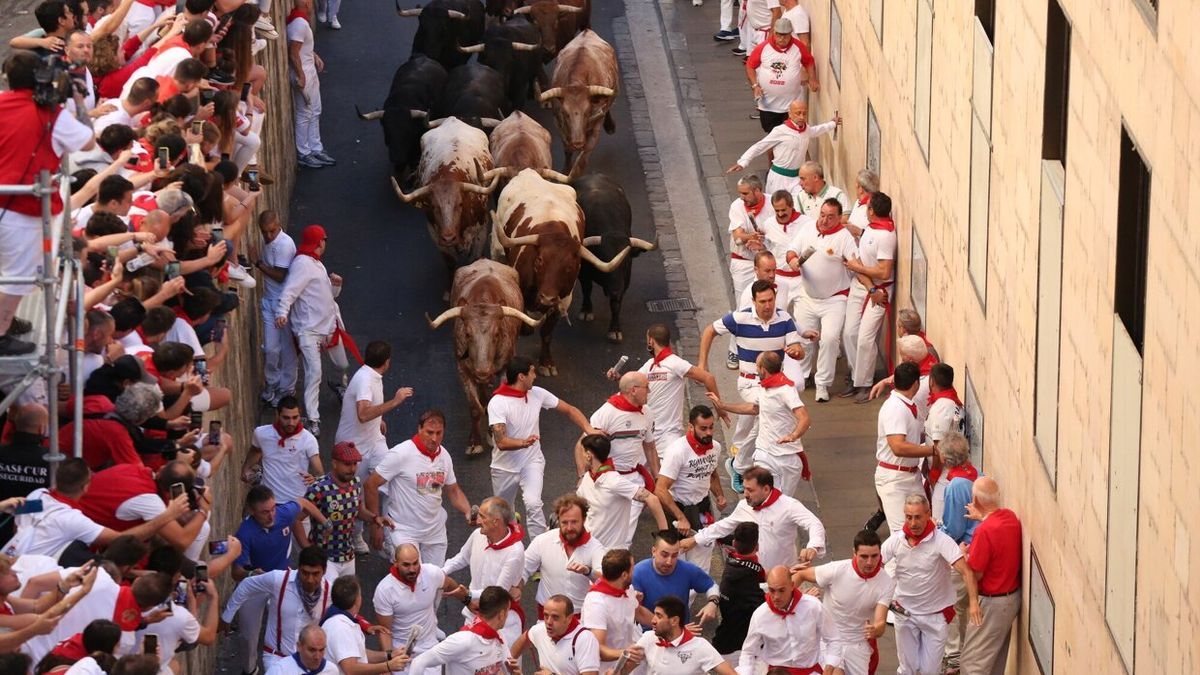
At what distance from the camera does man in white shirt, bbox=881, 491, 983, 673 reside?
15.7 m

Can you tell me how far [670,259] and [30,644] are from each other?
12.8 m

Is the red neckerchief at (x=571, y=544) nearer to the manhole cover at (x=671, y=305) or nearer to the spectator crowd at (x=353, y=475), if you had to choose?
the spectator crowd at (x=353, y=475)

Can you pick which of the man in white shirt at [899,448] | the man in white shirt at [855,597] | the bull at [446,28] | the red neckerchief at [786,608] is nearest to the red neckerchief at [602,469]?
the man in white shirt at [855,597]

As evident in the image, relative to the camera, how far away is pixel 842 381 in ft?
70.2

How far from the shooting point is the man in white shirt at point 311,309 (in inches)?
790

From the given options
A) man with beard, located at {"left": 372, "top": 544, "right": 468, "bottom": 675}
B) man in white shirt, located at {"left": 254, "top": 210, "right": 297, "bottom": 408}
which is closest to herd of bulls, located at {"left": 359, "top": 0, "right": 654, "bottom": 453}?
man in white shirt, located at {"left": 254, "top": 210, "right": 297, "bottom": 408}

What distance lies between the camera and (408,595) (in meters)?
15.6

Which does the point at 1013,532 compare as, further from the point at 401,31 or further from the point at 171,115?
the point at 401,31

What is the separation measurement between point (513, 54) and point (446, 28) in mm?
1054

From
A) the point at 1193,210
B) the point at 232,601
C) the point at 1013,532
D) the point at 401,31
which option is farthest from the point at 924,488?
the point at 401,31

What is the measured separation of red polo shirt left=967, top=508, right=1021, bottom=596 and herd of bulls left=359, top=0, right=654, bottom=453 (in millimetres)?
5850

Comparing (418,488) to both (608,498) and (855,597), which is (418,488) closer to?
(608,498)

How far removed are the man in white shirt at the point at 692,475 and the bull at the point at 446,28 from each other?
11599mm

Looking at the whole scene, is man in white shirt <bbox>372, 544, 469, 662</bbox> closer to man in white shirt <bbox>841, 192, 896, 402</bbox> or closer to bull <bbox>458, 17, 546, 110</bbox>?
man in white shirt <bbox>841, 192, 896, 402</bbox>
